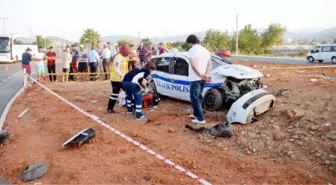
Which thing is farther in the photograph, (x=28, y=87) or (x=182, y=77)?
(x=28, y=87)

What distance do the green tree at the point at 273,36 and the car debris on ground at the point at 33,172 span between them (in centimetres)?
6641

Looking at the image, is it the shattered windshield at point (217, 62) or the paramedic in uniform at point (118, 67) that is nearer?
the paramedic in uniform at point (118, 67)

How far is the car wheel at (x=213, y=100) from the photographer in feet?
25.2

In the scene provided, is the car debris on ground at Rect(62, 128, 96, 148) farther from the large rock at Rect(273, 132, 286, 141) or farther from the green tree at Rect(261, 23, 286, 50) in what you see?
the green tree at Rect(261, 23, 286, 50)

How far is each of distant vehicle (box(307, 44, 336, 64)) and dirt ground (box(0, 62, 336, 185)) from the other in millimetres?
20338

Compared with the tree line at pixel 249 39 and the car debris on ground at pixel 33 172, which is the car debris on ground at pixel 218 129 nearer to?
the car debris on ground at pixel 33 172

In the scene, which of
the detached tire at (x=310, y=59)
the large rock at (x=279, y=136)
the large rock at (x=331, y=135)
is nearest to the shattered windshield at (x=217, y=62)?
the large rock at (x=279, y=136)

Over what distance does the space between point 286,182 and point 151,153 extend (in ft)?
7.08

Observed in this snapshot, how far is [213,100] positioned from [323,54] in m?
23.1

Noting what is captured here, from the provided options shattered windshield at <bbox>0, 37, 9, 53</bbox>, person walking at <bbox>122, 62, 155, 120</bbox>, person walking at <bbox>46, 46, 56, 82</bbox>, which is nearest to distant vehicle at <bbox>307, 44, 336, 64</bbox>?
person walking at <bbox>46, 46, 56, 82</bbox>

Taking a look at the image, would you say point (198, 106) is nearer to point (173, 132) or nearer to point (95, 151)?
point (173, 132)

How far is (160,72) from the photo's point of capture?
9555mm

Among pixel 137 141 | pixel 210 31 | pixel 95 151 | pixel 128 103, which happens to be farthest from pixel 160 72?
pixel 210 31

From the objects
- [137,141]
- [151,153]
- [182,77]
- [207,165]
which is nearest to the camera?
[207,165]
